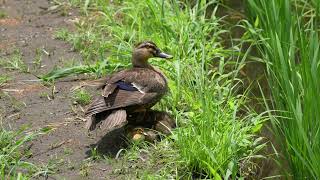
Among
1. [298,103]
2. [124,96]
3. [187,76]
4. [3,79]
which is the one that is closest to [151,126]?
[124,96]

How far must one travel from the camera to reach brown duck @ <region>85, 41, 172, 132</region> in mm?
5117

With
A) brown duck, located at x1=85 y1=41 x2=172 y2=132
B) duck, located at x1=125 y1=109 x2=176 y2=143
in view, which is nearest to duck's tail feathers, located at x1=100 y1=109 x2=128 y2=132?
brown duck, located at x1=85 y1=41 x2=172 y2=132

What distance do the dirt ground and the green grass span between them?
0.20 meters

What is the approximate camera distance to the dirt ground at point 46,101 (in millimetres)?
5043

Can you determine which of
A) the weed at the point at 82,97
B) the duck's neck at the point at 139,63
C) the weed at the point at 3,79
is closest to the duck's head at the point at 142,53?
the duck's neck at the point at 139,63

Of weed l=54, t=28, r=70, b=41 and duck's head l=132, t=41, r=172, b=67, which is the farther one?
weed l=54, t=28, r=70, b=41

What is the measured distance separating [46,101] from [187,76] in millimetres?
1230

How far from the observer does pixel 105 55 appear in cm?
693

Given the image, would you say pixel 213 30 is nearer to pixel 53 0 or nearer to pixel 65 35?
pixel 65 35

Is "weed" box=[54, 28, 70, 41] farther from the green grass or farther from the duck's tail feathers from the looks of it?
the duck's tail feathers

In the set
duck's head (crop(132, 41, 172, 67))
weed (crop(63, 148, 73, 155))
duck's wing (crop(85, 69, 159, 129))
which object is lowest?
weed (crop(63, 148, 73, 155))

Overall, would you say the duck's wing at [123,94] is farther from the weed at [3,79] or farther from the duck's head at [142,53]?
the weed at [3,79]

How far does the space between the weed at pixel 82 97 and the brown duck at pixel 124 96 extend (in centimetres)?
55

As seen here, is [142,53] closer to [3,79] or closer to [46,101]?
[46,101]
